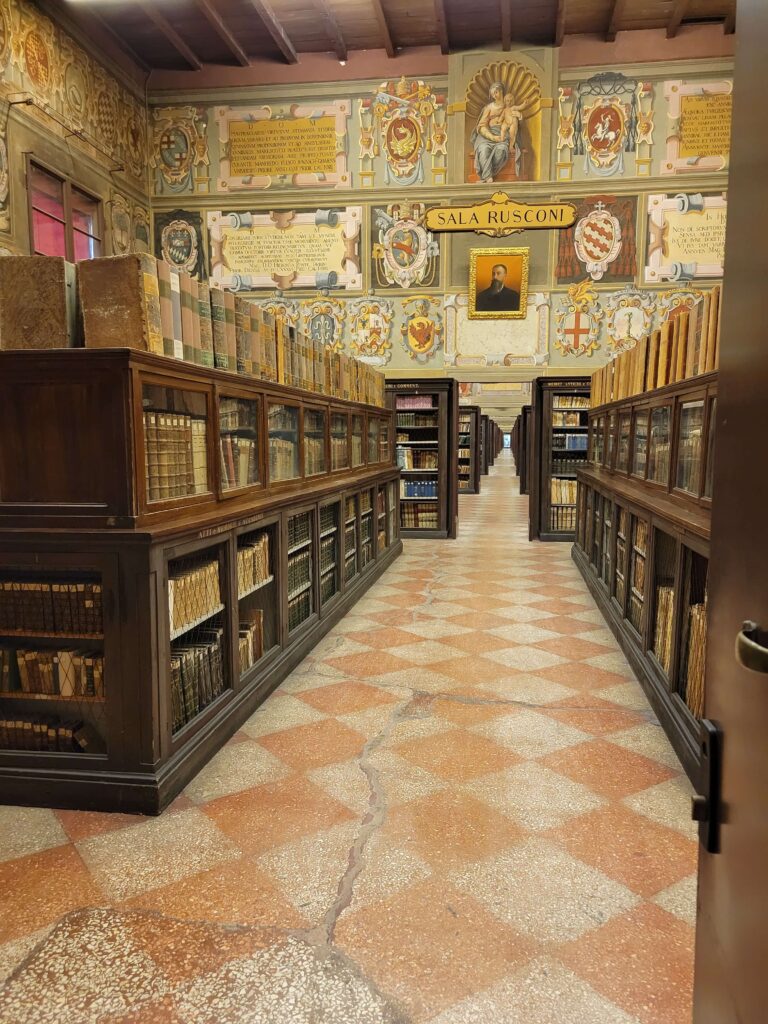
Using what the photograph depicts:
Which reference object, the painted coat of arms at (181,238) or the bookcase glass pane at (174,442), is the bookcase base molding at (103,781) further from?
the painted coat of arms at (181,238)

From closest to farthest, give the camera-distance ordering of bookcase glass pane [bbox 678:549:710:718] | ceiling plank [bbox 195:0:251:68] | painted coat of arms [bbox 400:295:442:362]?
bookcase glass pane [bbox 678:549:710:718], ceiling plank [bbox 195:0:251:68], painted coat of arms [bbox 400:295:442:362]

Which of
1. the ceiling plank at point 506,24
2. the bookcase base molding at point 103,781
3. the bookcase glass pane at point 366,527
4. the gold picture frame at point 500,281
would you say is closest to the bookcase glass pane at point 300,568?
the bookcase base molding at point 103,781

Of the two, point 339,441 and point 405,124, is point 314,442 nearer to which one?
point 339,441

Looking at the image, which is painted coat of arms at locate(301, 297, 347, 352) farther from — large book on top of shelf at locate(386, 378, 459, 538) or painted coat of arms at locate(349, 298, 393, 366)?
large book on top of shelf at locate(386, 378, 459, 538)

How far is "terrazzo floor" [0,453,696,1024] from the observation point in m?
1.80

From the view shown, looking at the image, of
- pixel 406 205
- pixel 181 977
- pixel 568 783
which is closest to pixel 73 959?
pixel 181 977

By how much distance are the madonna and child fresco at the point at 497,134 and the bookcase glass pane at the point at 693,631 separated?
31.8 feet

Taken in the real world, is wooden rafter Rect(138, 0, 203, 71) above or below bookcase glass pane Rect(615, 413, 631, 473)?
above

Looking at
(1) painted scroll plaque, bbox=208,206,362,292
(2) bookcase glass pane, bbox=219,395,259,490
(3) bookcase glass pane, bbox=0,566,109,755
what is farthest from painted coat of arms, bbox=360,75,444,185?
(3) bookcase glass pane, bbox=0,566,109,755

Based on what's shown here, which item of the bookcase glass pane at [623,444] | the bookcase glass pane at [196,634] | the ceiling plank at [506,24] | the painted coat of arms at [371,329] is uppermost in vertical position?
the ceiling plank at [506,24]

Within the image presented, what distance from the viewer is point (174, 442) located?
9.59 feet

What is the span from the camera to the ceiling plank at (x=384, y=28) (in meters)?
10.3

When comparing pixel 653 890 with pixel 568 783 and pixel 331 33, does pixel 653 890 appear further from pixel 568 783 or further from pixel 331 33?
pixel 331 33

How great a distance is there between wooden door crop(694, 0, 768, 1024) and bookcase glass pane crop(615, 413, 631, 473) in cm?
467
